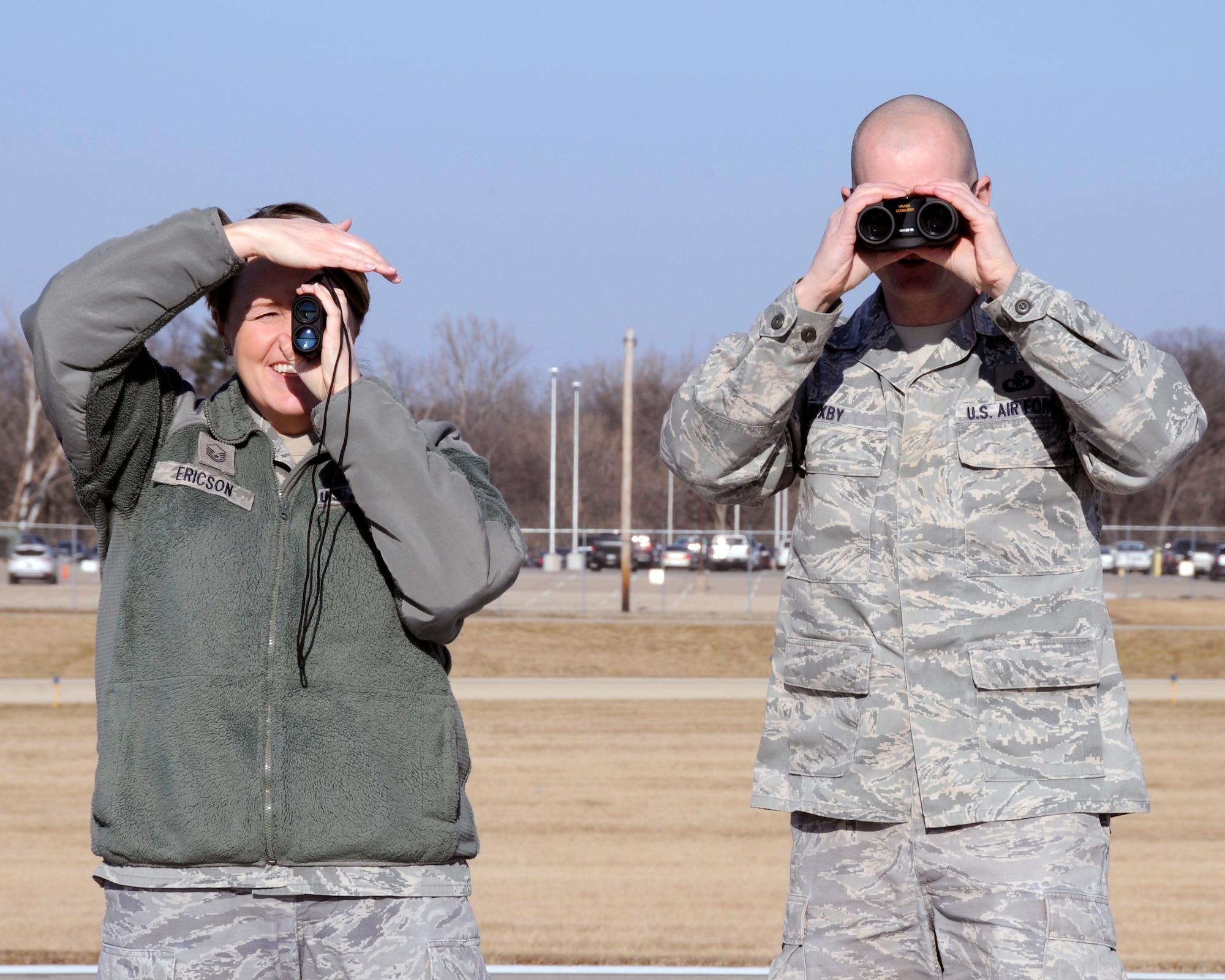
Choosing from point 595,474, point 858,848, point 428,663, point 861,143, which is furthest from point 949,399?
point 595,474

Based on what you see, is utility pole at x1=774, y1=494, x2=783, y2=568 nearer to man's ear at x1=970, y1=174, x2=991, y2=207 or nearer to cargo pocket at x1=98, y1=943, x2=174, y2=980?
man's ear at x1=970, y1=174, x2=991, y2=207

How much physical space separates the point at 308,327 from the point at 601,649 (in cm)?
2443

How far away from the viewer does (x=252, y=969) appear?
97.5 inches

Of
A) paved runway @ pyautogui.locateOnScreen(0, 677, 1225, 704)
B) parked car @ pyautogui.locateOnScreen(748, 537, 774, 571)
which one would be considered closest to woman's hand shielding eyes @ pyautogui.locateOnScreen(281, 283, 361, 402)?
paved runway @ pyautogui.locateOnScreen(0, 677, 1225, 704)

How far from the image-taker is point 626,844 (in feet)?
31.8

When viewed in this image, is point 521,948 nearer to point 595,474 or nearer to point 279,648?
point 279,648

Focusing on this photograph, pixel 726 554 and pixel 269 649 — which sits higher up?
pixel 726 554

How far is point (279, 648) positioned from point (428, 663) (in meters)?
0.25

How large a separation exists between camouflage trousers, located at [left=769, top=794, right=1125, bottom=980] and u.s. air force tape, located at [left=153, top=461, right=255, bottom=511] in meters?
1.19

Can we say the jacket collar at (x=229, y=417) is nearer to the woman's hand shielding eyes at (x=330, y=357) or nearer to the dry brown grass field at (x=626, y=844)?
the woman's hand shielding eyes at (x=330, y=357)

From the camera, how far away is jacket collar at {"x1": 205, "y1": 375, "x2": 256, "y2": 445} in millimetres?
2676

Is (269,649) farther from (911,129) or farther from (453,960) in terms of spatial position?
(911,129)

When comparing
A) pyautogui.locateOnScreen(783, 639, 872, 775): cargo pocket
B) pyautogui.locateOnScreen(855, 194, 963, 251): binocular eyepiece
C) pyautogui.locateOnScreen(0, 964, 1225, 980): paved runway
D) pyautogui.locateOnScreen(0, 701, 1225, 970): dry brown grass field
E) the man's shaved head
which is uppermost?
the man's shaved head

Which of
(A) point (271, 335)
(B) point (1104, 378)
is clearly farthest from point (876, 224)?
(A) point (271, 335)
